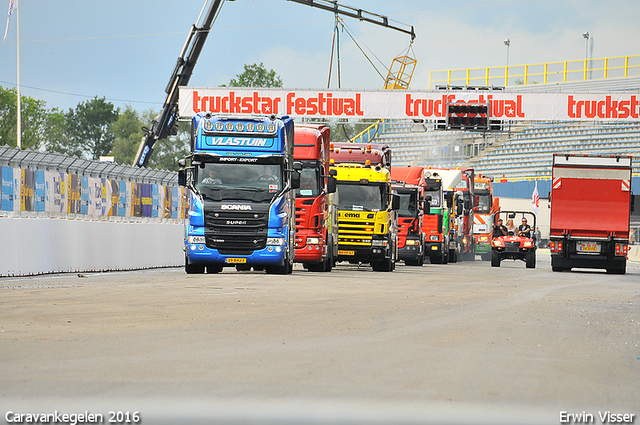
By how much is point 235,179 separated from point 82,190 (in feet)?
15.9

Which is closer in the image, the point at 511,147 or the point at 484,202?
the point at 484,202

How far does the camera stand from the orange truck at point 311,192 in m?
25.3

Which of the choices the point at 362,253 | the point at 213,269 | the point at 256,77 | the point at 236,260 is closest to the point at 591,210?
the point at 362,253

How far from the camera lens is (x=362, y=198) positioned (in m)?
29.5

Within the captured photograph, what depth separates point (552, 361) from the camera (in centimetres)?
841

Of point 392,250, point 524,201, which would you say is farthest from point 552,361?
point 524,201

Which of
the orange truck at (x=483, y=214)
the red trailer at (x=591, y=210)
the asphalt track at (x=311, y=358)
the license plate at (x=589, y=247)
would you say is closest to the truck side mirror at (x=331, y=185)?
the red trailer at (x=591, y=210)

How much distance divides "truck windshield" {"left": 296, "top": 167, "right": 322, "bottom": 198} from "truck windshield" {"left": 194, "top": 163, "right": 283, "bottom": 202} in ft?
10.9

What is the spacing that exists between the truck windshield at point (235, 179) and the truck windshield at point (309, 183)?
10.9 ft

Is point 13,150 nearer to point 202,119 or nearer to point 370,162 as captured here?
point 202,119

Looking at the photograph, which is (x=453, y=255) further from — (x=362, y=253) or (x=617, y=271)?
(x=362, y=253)

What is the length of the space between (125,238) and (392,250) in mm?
9335

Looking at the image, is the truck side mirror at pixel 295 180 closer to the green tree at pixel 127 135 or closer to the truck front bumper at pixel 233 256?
the truck front bumper at pixel 233 256

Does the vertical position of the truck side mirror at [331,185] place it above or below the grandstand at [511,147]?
below
